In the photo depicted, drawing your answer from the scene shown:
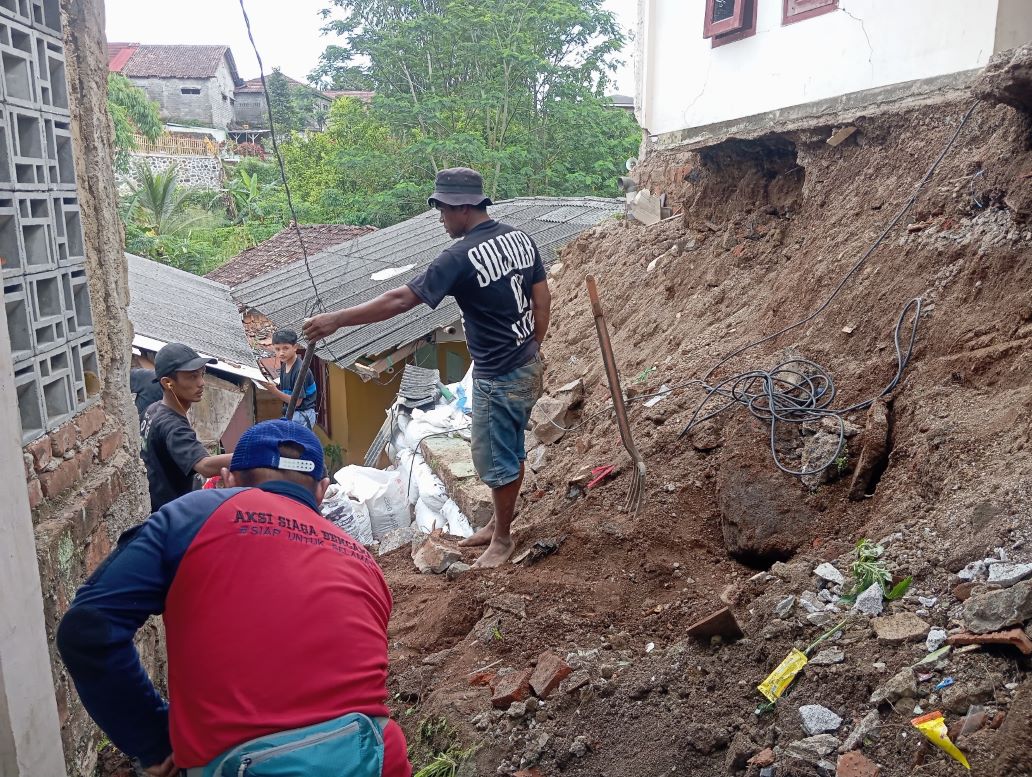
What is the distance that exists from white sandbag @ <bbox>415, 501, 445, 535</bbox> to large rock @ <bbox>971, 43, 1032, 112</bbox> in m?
4.76

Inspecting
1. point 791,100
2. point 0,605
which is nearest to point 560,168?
point 791,100

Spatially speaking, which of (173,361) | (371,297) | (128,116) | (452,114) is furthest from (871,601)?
(128,116)

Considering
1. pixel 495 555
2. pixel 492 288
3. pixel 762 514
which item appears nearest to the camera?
pixel 762 514

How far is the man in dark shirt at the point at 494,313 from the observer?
4.36 m

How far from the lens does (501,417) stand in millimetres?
4691

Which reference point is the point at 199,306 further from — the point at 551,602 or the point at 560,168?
the point at 560,168

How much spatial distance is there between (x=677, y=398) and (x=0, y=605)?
13.1ft

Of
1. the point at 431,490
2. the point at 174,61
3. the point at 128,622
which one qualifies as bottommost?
the point at 431,490

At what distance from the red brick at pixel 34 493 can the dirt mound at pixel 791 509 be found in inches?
68.3

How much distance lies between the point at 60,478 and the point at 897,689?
285cm

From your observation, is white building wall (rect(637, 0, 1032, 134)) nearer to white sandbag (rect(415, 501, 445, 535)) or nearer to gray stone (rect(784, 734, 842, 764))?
gray stone (rect(784, 734, 842, 764))

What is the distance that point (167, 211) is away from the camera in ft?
85.0

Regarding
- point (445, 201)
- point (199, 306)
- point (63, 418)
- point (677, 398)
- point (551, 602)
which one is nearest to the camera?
point (63, 418)

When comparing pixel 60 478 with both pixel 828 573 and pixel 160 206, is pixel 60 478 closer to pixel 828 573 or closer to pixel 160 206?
pixel 828 573
